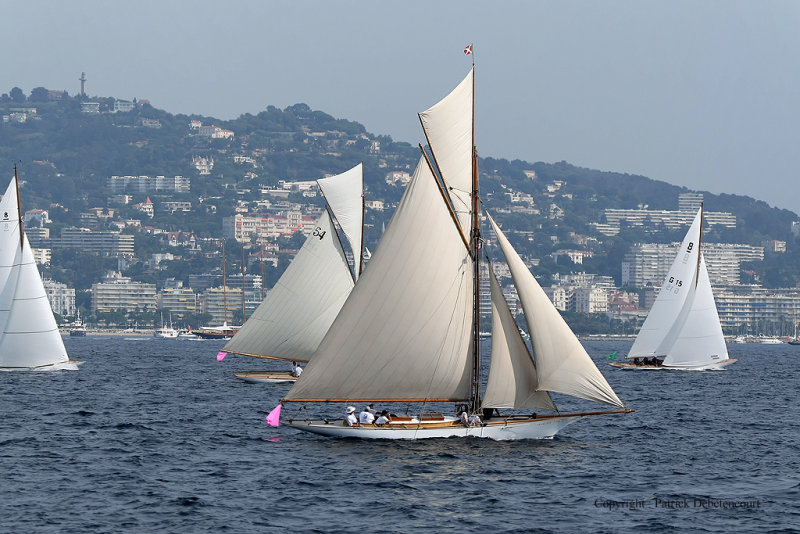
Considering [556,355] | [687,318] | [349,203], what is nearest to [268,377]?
[349,203]

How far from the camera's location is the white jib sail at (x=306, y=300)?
2813 inches

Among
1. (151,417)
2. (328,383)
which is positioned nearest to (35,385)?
(151,417)

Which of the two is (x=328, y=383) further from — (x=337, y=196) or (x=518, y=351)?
(x=337, y=196)

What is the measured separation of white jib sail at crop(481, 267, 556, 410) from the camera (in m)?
44.8

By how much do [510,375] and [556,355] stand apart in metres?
1.91

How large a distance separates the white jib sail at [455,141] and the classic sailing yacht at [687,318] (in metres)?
50.0

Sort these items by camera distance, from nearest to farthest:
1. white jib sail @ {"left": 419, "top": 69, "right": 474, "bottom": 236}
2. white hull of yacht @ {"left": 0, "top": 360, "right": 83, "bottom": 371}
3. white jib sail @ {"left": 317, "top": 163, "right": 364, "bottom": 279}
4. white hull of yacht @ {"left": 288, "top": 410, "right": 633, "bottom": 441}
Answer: white hull of yacht @ {"left": 288, "top": 410, "right": 633, "bottom": 441} → white jib sail @ {"left": 419, "top": 69, "right": 474, "bottom": 236} → white jib sail @ {"left": 317, "top": 163, "right": 364, "bottom": 279} → white hull of yacht @ {"left": 0, "top": 360, "right": 83, "bottom": 371}

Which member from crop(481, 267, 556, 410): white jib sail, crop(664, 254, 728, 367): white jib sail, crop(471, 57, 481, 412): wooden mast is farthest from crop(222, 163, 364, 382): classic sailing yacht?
crop(664, 254, 728, 367): white jib sail

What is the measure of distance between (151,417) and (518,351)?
2090 centimetres

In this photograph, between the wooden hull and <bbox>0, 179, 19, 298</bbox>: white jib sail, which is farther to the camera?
the wooden hull

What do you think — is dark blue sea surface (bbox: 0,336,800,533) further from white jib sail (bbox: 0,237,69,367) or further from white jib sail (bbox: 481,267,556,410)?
white jib sail (bbox: 0,237,69,367)

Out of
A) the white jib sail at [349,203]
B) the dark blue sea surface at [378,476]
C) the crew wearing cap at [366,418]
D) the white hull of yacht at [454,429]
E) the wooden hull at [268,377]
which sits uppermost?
the white jib sail at [349,203]

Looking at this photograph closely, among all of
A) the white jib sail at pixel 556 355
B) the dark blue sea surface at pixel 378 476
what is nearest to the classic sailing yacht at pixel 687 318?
the dark blue sea surface at pixel 378 476

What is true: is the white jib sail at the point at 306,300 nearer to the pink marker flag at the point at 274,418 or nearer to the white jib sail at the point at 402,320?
the pink marker flag at the point at 274,418
